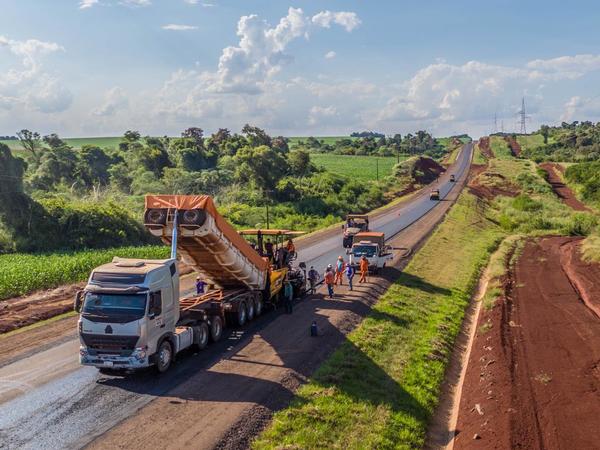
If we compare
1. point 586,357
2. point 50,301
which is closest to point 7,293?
point 50,301

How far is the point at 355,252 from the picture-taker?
1467 inches

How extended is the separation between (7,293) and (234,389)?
19504mm

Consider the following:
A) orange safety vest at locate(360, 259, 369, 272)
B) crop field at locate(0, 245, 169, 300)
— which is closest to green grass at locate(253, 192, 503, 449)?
orange safety vest at locate(360, 259, 369, 272)

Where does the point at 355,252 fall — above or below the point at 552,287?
above

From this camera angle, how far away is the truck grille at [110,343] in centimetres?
1720

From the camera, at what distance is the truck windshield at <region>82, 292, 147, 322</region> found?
56.7 ft

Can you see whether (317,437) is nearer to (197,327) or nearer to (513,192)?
(197,327)

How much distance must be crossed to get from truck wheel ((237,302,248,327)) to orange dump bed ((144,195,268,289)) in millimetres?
1200

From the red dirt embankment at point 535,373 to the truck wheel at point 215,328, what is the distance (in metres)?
9.48

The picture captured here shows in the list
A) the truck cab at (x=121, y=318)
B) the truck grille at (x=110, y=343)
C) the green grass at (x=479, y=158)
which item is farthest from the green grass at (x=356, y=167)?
the truck grille at (x=110, y=343)

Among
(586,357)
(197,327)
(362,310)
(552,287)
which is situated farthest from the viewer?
(552,287)

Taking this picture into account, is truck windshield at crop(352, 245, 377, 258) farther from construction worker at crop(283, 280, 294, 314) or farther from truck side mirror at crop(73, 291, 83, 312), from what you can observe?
truck side mirror at crop(73, 291, 83, 312)

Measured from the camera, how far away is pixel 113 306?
17438mm

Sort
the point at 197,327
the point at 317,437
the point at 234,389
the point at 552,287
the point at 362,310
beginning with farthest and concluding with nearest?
the point at 552,287, the point at 362,310, the point at 197,327, the point at 234,389, the point at 317,437
